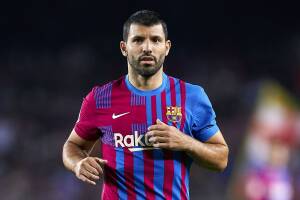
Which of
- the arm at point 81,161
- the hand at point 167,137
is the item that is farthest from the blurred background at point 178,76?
the hand at point 167,137

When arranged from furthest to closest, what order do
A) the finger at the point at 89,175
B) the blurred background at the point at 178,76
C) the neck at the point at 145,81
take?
the blurred background at the point at 178,76, the neck at the point at 145,81, the finger at the point at 89,175

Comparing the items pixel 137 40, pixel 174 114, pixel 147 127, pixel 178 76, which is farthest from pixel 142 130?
pixel 178 76

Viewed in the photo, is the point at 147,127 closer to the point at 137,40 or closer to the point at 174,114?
the point at 174,114

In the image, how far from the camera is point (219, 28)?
8664 mm

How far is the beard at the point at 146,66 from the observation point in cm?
259

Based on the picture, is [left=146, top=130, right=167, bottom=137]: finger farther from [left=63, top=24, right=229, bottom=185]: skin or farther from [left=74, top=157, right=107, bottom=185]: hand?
[left=74, top=157, right=107, bottom=185]: hand

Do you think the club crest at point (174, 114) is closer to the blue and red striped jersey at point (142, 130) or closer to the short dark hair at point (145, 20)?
the blue and red striped jersey at point (142, 130)

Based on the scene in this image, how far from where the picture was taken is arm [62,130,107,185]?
2.43m

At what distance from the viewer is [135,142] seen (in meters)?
2.60

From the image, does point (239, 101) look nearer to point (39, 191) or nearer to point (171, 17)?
point (171, 17)

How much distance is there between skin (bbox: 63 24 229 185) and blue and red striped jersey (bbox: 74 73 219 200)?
6cm

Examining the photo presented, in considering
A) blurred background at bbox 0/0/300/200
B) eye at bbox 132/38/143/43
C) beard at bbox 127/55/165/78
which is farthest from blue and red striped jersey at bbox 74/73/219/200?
blurred background at bbox 0/0/300/200

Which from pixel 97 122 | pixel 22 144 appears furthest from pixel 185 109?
pixel 22 144

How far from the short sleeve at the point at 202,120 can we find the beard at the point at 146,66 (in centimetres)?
23
